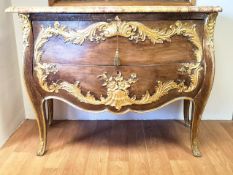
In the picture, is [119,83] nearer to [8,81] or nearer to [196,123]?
[196,123]

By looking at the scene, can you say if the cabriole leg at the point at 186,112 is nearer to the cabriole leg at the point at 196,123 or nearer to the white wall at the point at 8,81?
the cabriole leg at the point at 196,123

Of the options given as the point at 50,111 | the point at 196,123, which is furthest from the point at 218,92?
the point at 50,111

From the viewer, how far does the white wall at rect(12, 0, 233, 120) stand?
1.71 metres

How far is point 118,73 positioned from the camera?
129 centimetres

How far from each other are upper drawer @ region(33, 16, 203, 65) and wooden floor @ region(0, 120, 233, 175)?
535 millimetres

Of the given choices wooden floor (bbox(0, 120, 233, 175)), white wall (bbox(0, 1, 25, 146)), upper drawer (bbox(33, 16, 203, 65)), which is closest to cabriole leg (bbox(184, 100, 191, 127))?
wooden floor (bbox(0, 120, 233, 175))

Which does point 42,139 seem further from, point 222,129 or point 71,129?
point 222,129

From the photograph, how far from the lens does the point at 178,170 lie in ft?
4.42

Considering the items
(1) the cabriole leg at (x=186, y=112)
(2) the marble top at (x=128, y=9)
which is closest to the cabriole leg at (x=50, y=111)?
(2) the marble top at (x=128, y=9)

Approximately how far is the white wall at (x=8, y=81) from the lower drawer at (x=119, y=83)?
43cm

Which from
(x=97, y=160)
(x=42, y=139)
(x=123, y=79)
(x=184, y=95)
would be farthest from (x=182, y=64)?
(x=42, y=139)

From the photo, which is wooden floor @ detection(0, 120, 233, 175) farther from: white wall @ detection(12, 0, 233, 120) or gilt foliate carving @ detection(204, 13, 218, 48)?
gilt foliate carving @ detection(204, 13, 218, 48)

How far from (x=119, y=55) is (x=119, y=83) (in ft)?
0.45

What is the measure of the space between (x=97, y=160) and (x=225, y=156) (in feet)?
2.31
